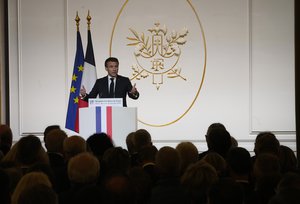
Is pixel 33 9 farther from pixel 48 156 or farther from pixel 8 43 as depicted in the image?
pixel 48 156

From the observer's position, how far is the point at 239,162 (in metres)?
3.86

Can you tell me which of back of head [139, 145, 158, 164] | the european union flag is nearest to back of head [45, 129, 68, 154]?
back of head [139, 145, 158, 164]

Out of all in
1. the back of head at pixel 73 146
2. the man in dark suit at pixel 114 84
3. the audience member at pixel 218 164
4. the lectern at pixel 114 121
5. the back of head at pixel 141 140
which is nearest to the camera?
the audience member at pixel 218 164

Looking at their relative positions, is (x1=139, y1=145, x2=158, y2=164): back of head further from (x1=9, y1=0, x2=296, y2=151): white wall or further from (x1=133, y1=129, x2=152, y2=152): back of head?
(x1=9, y1=0, x2=296, y2=151): white wall

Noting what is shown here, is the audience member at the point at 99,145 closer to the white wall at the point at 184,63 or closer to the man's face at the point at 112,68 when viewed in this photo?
the man's face at the point at 112,68

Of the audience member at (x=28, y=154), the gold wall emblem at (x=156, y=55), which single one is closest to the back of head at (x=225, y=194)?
the audience member at (x=28, y=154)

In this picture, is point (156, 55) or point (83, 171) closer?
point (83, 171)

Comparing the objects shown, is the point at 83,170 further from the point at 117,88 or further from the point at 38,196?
the point at 117,88

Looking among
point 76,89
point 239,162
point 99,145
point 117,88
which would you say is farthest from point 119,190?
point 76,89

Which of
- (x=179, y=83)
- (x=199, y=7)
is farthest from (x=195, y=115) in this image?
(x=199, y=7)

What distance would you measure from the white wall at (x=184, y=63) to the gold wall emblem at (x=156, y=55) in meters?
0.07

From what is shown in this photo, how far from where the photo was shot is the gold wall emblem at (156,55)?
917 centimetres

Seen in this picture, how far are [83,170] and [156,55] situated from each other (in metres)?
6.13

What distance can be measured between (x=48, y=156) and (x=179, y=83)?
203 inches
